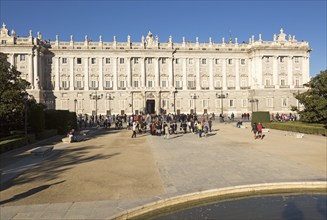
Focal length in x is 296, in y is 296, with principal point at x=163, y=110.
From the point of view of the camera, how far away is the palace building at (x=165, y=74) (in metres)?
69.2

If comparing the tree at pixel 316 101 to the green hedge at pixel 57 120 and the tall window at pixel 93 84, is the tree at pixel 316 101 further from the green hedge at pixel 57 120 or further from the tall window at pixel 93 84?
the tall window at pixel 93 84

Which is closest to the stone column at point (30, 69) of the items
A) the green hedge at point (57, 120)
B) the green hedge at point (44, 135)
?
the green hedge at point (57, 120)

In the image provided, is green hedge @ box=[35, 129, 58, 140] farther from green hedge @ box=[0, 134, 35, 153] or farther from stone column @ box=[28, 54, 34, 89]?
stone column @ box=[28, 54, 34, 89]

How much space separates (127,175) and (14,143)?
12.4 meters

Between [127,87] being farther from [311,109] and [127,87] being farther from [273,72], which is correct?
[311,109]

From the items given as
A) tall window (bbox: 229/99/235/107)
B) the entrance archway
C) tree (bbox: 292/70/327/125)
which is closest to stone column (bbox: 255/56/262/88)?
tall window (bbox: 229/99/235/107)

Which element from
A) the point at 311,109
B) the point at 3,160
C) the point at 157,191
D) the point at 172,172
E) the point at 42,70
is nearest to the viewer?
the point at 157,191

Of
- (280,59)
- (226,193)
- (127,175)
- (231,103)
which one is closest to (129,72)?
(231,103)

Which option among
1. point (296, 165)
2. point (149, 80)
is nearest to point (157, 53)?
point (149, 80)

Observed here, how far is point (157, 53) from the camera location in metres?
71.6

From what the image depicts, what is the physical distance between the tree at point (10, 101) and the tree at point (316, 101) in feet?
97.6

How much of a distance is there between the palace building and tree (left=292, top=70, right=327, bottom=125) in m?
32.0

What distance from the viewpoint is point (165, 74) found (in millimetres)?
72562

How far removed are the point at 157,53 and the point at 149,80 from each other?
6790 millimetres
